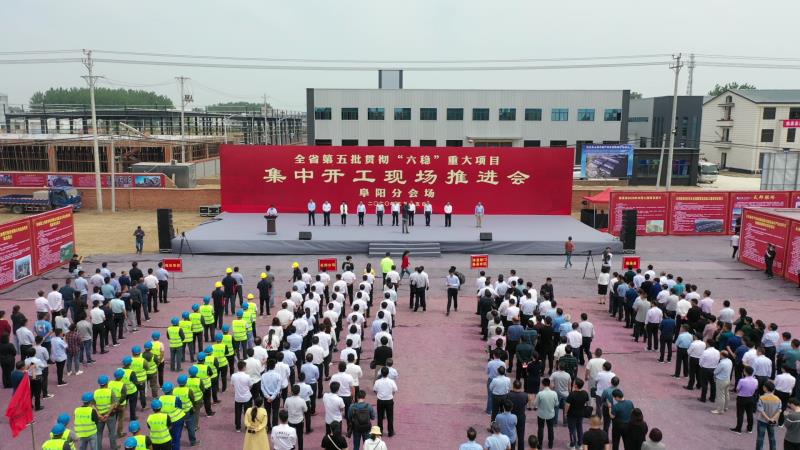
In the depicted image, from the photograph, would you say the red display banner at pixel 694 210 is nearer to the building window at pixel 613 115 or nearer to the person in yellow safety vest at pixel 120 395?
the building window at pixel 613 115

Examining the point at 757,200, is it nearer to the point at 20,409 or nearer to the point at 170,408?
the point at 170,408

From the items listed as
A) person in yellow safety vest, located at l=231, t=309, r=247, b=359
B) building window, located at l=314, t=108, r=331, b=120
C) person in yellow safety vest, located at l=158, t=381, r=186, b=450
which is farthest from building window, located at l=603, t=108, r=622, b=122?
person in yellow safety vest, located at l=158, t=381, r=186, b=450

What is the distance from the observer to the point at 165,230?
2505cm

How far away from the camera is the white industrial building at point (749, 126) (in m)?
58.5

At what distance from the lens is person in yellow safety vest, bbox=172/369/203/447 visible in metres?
9.26

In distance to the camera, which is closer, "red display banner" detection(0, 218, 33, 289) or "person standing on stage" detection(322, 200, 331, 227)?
"red display banner" detection(0, 218, 33, 289)

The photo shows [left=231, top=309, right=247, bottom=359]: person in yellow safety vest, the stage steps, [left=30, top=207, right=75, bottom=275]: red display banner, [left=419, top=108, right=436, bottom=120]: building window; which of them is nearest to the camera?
[left=231, top=309, right=247, bottom=359]: person in yellow safety vest

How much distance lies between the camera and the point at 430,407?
1147 cm

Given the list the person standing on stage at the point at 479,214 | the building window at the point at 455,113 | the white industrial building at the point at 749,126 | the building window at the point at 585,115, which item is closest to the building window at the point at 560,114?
the building window at the point at 585,115

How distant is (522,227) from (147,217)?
19961mm

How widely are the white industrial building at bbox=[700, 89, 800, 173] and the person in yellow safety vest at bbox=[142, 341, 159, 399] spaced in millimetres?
57758

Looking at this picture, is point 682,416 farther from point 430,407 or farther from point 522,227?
point 522,227

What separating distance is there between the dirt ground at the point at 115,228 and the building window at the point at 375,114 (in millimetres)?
21940

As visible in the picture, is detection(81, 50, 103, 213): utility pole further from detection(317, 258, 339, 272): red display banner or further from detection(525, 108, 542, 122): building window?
detection(525, 108, 542, 122): building window
